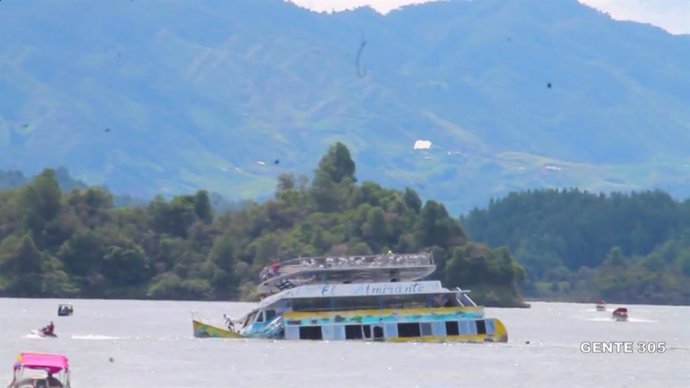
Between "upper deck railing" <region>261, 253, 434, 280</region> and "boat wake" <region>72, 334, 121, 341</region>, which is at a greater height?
"upper deck railing" <region>261, 253, 434, 280</region>

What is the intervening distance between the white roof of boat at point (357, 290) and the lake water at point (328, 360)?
2.83 meters

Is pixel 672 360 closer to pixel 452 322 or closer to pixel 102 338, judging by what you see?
pixel 452 322

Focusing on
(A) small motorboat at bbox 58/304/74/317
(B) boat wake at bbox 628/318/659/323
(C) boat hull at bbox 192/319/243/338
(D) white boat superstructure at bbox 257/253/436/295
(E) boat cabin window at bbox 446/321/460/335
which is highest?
(A) small motorboat at bbox 58/304/74/317

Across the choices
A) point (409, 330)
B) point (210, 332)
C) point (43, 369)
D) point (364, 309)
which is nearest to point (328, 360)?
point (364, 309)

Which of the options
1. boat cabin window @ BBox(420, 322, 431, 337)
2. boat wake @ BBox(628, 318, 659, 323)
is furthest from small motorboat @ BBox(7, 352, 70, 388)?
boat wake @ BBox(628, 318, 659, 323)

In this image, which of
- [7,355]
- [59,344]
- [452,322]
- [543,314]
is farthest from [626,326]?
[7,355]

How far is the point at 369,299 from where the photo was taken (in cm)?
10938

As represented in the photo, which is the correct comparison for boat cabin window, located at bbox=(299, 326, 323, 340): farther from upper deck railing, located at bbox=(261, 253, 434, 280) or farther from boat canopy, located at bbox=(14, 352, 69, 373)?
boat canopy, located at bbox=(14, 352, 69, 373)

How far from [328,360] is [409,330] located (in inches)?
516

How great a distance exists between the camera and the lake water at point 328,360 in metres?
85.8

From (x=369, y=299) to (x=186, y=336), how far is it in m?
14.3

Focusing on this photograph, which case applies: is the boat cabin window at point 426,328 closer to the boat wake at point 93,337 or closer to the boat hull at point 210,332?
the boat hull at point 210,332

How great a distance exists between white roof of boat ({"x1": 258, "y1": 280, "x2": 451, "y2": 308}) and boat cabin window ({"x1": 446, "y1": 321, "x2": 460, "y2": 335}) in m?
2.14

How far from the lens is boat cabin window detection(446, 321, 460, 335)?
4284 inches
